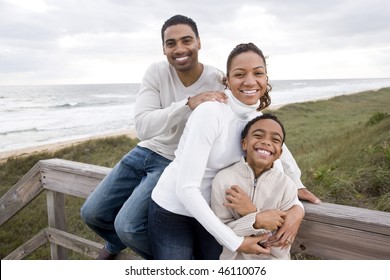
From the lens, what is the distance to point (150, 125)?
226 cm

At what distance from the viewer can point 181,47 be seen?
2441 millimetres

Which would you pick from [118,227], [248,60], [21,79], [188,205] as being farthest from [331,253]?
[21,79]

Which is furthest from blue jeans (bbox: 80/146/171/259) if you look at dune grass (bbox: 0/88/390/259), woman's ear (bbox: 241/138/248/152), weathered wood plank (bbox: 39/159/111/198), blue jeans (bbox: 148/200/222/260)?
dune grass (bbox: 0/88/390/259)

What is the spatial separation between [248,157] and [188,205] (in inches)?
14.6

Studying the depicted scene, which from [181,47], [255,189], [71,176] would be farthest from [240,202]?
[71,176]

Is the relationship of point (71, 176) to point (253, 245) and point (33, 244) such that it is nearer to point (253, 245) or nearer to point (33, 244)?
point (33, 244)

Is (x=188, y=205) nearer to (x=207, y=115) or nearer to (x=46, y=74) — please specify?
(x=207, y=115)

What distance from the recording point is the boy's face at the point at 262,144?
180 cm

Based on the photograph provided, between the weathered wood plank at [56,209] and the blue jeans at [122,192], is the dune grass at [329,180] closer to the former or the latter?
the weathered wood plank at [56,209]

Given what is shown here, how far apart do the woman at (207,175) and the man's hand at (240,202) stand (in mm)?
94

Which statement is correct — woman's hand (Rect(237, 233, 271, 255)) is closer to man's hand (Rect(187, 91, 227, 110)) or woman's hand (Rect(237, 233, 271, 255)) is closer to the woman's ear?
the woman's ear

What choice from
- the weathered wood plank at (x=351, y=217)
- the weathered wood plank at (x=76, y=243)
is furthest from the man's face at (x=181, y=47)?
the weathered wood plank at (x=76, y=243)

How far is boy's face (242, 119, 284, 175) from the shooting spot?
180 cm

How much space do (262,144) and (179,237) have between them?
63 centimetres
